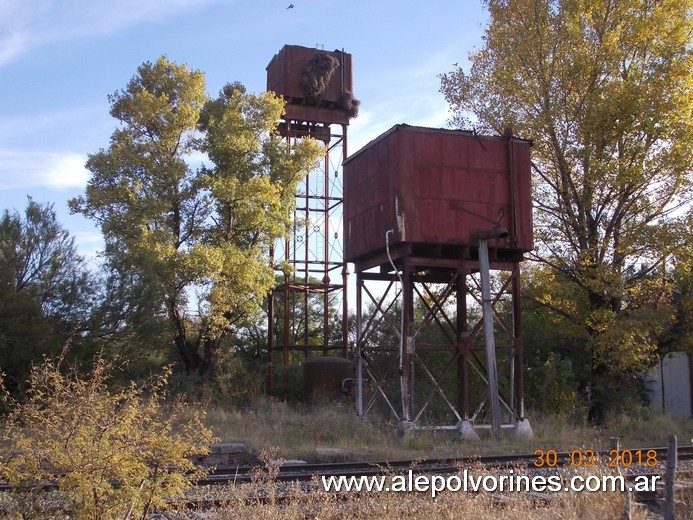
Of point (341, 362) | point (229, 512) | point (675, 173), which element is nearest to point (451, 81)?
point (675, 173)

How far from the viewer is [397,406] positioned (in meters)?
22.5

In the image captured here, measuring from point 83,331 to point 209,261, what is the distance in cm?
417

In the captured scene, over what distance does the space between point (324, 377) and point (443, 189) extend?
428 inches

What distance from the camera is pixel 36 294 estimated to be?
68.6 feet

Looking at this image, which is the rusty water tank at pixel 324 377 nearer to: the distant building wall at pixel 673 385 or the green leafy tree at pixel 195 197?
the green leafy tree at pixel 195 197

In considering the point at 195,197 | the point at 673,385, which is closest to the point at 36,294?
the point at 195,197

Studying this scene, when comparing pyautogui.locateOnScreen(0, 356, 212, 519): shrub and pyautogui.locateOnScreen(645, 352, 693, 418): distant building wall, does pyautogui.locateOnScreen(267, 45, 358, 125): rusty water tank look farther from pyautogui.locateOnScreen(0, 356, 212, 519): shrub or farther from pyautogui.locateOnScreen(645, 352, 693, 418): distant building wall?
pyautogui.locateOnScreen(0, 356, 212, 519): shrub

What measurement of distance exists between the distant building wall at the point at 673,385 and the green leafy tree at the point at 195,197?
53.0 ft

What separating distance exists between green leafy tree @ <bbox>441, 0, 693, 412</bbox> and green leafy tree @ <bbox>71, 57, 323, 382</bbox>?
838cm

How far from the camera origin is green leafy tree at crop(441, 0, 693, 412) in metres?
18.8

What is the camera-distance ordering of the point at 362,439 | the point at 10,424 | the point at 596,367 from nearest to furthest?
the point at 10,424 → the point at 362,439 → the point at 596,367

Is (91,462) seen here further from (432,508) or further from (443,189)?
(443,189)

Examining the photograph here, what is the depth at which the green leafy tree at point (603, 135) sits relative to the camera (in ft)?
61.7

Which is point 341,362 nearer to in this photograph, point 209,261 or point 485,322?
point 209,261
